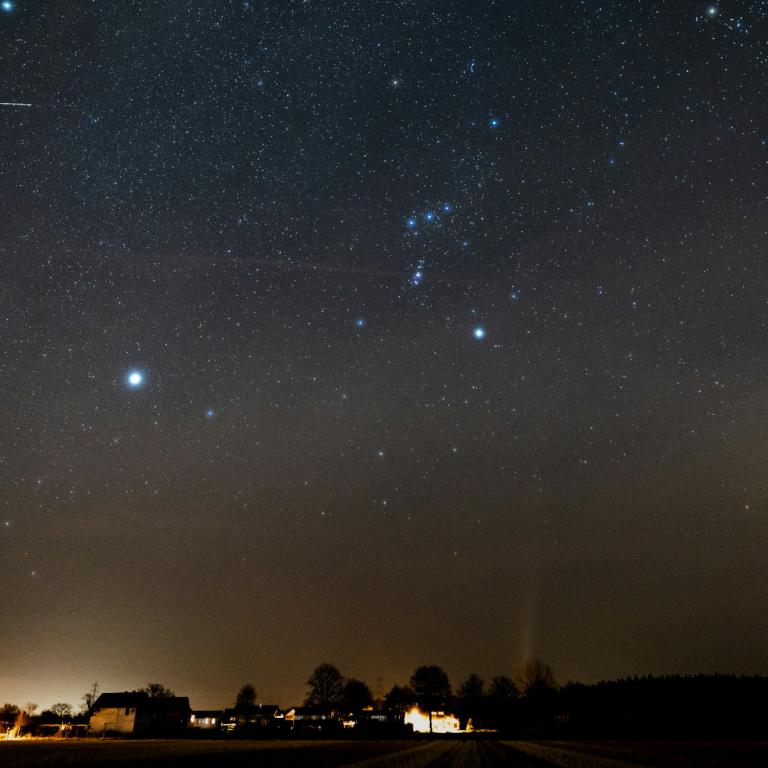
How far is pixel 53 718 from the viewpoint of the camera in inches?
4510

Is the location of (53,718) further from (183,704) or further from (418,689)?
(418,689)

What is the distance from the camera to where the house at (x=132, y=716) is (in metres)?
75.8

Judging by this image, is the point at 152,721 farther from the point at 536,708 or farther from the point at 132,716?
the point at 536,708

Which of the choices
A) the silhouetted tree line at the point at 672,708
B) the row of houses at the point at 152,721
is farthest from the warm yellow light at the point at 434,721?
the row of houses at the point at 152,721

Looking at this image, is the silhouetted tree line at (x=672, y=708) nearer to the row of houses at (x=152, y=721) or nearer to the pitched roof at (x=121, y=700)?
the row of houses at (x=152, y=721)

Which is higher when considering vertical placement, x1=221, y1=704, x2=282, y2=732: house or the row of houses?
the row of houses

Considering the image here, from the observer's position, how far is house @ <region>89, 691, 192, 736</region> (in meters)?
75.8

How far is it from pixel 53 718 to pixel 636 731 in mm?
94669

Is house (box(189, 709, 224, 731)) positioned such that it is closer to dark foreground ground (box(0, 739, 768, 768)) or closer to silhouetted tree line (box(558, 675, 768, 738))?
silhouetted tree line (box(558, 675, 768, 738))

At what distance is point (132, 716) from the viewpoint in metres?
77.4

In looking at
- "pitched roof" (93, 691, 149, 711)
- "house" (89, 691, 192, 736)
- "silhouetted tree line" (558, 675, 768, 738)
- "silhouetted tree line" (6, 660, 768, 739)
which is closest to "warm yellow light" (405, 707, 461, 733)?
"silhouetted tree line" (6, 660, 768, 739)

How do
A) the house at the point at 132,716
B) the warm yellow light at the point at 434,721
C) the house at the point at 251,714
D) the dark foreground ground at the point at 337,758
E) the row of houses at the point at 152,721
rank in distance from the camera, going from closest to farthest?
the dark foreground ground at the point at 337,758 → the row of houses at the point at 152,721 → the house at the point at 132,716 → the warm yellow light at the point at 434,721 → the house at the point at 251,714

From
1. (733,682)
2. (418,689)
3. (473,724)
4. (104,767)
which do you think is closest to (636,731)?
(733,682)

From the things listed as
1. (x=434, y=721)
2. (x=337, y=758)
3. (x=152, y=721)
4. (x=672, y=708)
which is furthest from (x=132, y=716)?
(x=672, y=708)
